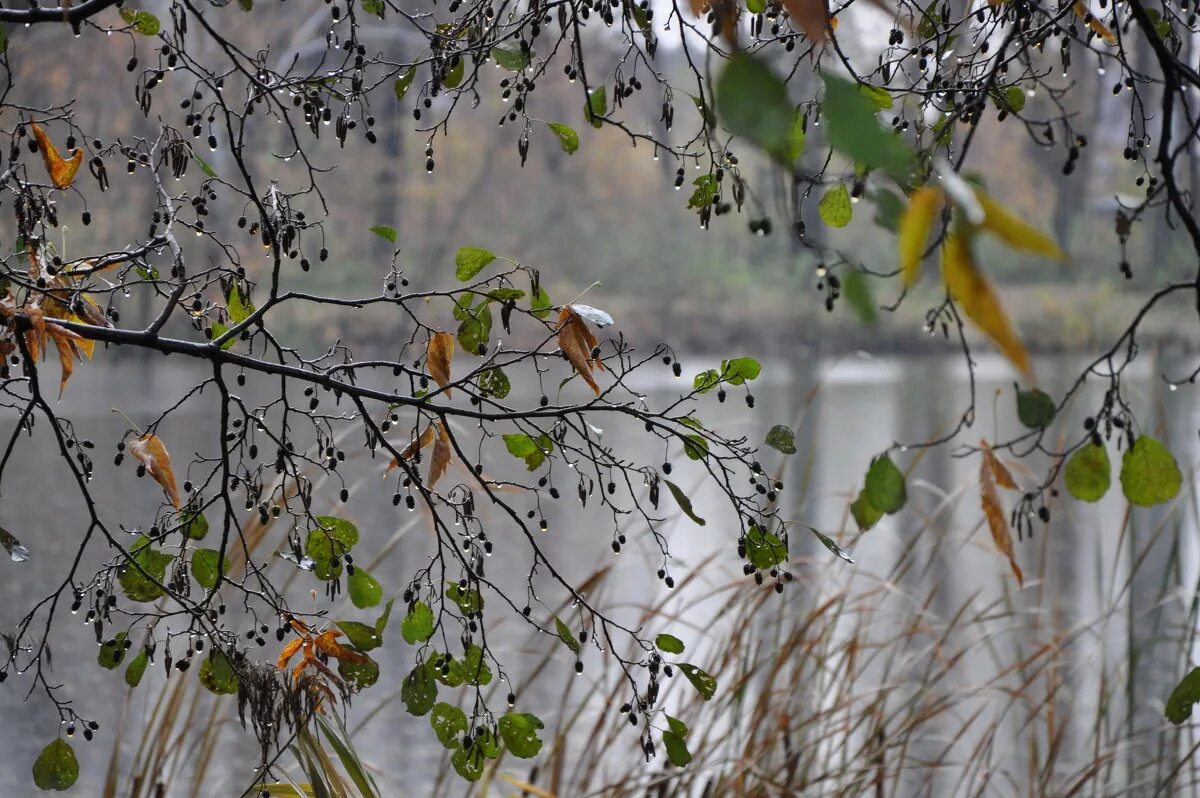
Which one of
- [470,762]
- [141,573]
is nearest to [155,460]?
[141,573]

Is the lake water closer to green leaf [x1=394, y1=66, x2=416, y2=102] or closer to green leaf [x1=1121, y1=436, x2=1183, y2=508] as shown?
green leaf [x1=394, y1=66, x2=416, y2=102]

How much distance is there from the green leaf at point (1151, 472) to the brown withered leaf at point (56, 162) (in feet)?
2.68

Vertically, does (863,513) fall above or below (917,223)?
above

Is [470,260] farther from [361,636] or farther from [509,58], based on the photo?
[361,636]

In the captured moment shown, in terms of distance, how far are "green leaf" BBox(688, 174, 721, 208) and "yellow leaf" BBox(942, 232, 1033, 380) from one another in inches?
28.8

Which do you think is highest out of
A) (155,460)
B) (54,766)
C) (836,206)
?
(836,206)

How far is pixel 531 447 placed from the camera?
3.22ft

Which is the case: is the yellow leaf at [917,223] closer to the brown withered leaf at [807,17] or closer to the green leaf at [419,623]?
the brown withered leaf at [807,17]

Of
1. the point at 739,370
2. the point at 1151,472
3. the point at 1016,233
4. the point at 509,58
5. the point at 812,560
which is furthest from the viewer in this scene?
the point at 812,560

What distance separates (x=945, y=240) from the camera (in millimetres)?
417

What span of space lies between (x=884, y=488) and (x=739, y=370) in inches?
5.9

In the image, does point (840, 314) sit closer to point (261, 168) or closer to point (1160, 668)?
point (261, 168)

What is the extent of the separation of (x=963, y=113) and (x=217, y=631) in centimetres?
70

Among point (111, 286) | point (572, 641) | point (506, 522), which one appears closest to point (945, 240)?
point (572, 641)
